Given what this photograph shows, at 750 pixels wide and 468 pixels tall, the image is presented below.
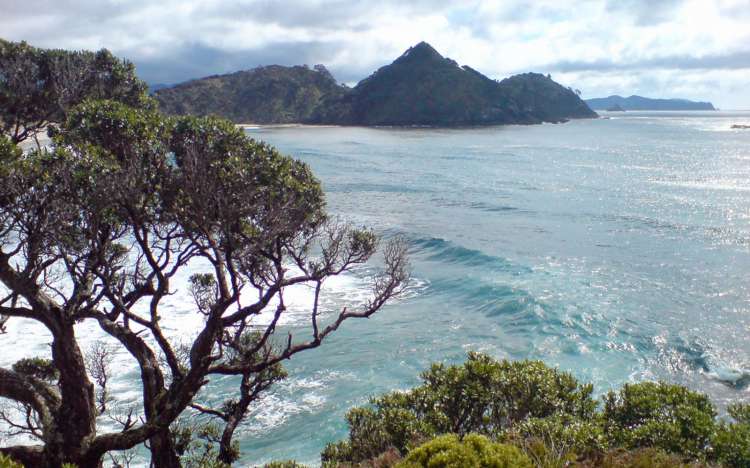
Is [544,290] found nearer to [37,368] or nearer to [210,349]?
[210,349]

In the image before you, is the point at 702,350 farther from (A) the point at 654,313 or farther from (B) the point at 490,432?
(B) the point at 490,432

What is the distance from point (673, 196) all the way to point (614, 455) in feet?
135

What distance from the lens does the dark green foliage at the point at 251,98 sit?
16900 cm

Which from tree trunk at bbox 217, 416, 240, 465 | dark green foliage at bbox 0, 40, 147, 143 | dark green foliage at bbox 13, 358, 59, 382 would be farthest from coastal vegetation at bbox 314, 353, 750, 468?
dark green foliage at bbox 0, 40, 147, 143

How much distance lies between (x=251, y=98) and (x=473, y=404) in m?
181

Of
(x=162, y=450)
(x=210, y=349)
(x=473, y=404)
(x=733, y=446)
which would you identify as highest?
(x=210, y=349)

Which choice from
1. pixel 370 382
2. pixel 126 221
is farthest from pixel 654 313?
pixel 126 221

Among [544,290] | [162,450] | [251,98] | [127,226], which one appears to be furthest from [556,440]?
[251,98]

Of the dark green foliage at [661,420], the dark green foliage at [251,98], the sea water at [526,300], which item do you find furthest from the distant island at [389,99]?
the dark green foliage at [661,420]

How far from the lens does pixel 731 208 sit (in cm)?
3956

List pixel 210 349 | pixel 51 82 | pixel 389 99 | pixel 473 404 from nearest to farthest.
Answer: pixel 210 349, pixel 473 404, pixel 51 82, pixel 389 99

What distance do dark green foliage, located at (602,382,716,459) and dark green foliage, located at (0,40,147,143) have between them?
11130 mm

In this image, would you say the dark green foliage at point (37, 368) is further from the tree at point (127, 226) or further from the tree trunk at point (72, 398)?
the tree trunk at point (72, 398)

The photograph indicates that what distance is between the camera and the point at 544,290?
23797 mm
